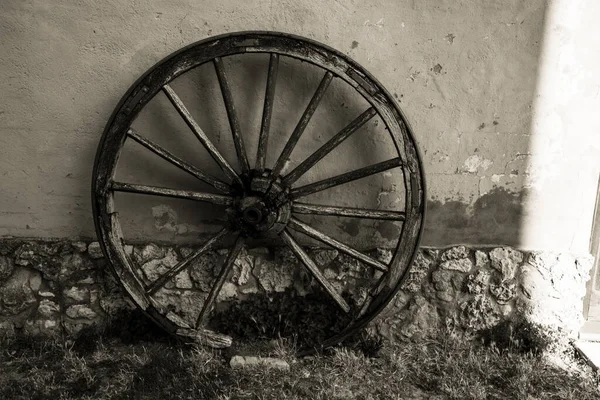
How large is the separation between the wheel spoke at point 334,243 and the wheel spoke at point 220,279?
31cm

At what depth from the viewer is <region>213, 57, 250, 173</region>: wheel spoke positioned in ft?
9.50

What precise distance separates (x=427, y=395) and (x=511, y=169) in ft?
4.55

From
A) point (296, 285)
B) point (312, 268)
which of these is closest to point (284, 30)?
point (312, 268)

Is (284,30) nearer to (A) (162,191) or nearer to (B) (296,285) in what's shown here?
(A) (162,191)

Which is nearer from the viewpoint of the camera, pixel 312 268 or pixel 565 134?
pixel 312 268

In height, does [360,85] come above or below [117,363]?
above

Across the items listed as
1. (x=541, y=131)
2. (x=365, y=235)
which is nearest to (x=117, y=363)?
(x=365, y=235)

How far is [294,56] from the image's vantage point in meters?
2.90

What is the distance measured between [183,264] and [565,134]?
233cm

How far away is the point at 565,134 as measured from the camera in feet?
10.5

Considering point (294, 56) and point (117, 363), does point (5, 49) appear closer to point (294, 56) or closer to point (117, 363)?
point (294, 56)

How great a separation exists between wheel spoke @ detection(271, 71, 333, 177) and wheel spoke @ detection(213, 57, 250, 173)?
18 cm

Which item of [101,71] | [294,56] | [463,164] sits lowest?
[463,164]

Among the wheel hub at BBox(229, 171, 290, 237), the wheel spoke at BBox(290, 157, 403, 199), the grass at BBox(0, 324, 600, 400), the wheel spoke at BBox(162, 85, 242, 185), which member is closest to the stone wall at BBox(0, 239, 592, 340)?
the grass at BBox(0, 324, 600, 400)
